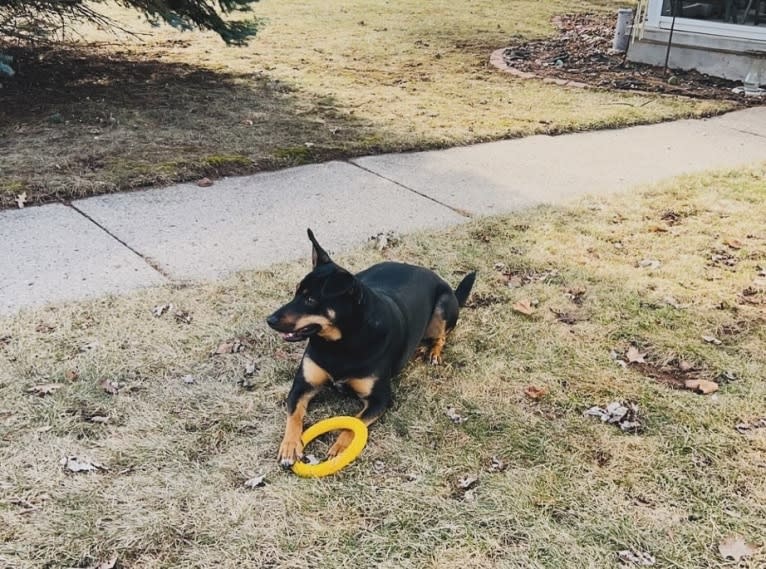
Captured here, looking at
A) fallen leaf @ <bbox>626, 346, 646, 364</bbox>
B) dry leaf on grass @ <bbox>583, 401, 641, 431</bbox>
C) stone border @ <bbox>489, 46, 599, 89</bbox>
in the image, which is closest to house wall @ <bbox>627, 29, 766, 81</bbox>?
stone border @ <bbox>489, 46, 599, 89</bbox>

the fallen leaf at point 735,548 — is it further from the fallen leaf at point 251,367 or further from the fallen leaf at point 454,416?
the fallen leaf at point 251,367

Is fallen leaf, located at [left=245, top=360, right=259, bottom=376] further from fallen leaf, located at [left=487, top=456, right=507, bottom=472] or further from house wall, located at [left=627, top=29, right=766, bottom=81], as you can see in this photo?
house wall, located at [left=627, top=29, right=766, bottom=81]

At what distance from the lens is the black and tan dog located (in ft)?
9.42

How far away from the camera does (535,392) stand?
3.46 metres

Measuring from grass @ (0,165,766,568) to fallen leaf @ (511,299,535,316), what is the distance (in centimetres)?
4

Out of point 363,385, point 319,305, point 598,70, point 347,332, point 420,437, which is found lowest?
point 420,437

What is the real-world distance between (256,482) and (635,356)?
2045 mm

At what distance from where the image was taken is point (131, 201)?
17.3ft

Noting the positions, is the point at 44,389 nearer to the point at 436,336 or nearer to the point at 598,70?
the point at 436,336

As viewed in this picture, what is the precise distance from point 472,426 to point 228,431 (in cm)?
103

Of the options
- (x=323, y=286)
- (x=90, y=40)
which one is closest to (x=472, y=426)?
(x=323, y=286)

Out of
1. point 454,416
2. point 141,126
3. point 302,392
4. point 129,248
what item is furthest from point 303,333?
point 141,126

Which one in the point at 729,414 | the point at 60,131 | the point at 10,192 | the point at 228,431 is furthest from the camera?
the point at 60,131

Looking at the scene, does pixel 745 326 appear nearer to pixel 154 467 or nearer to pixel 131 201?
pixel 154 467
